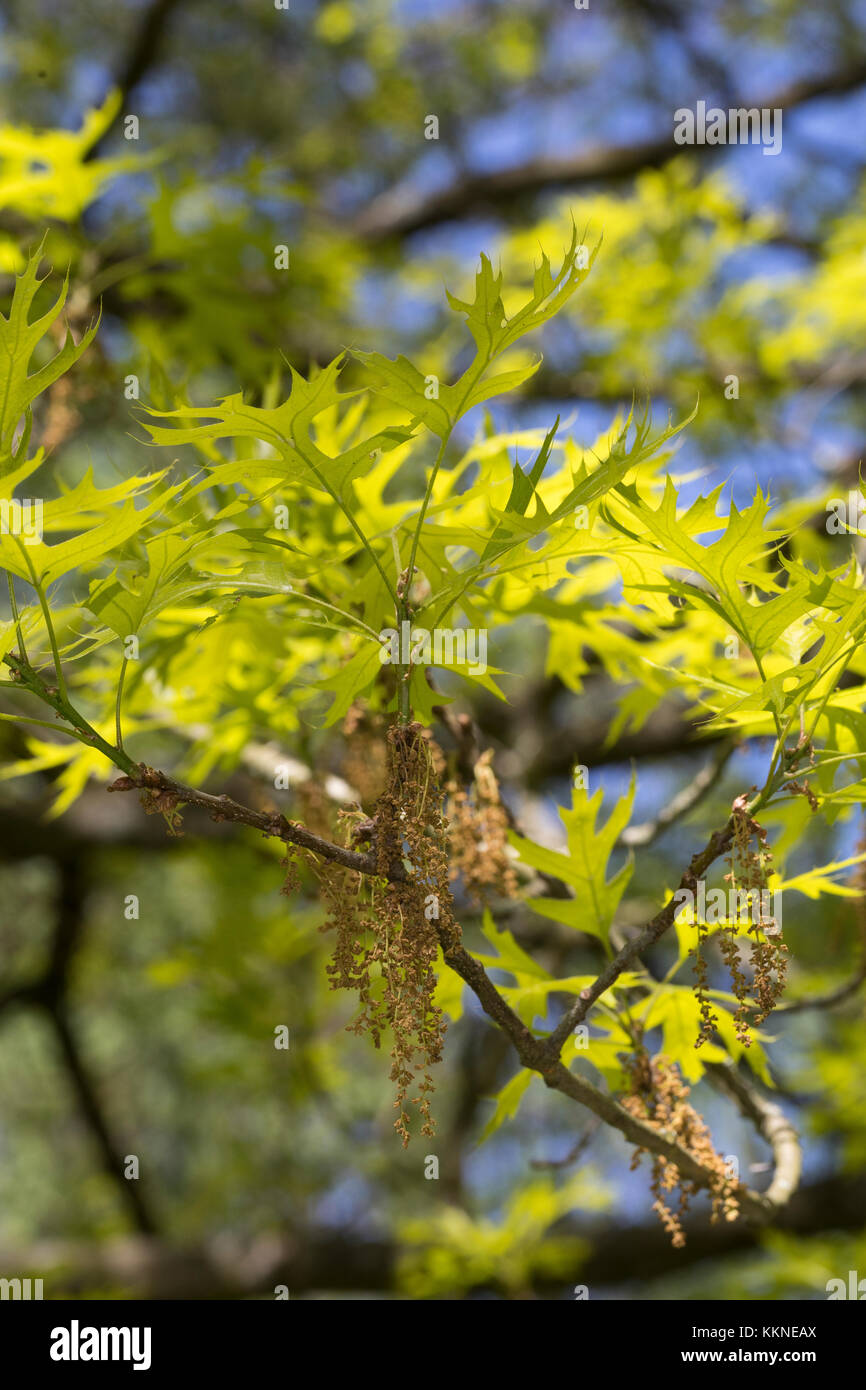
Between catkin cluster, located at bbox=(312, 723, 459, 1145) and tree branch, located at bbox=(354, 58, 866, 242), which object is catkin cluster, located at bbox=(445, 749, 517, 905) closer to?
catkin cluster, located at bbox=(312, 723, 459, 1145)

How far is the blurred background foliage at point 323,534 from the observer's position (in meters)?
1.93

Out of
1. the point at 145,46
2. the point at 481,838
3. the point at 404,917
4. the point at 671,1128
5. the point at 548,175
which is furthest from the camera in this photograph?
the point at 548,175

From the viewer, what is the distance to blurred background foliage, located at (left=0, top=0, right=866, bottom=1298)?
193 cm

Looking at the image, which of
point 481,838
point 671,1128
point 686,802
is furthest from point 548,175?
point 671,1128

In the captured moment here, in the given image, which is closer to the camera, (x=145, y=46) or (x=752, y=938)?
(x=752, y=938)

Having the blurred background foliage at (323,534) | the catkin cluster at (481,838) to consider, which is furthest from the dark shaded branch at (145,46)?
the catkin cluster at (481,838)

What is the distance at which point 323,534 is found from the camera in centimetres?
100

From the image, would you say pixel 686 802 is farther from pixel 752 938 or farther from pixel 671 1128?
pixel 752 938

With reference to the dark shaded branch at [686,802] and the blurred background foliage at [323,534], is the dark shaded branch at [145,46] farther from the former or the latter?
the dark shaded branch at [686,802]

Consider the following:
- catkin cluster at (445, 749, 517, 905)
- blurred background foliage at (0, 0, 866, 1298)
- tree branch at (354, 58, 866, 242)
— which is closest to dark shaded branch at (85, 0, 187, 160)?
blurred background foliage at (0, 0, 866, 1298)

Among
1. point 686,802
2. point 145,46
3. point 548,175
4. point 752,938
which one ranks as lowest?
point 752,938
